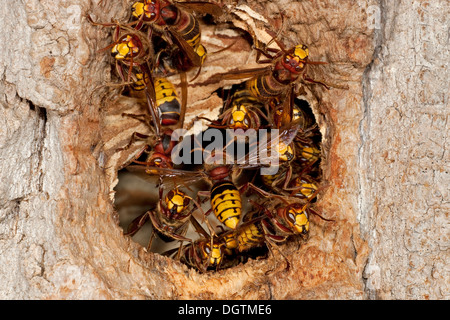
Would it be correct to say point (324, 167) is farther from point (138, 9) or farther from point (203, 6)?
point (138, 9)

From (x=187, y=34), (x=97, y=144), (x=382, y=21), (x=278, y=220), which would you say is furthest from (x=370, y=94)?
(x=97, y=144)

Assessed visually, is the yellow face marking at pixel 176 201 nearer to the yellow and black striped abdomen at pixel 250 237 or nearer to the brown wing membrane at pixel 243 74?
the yellow and black striped abdomen at pixel 250 237

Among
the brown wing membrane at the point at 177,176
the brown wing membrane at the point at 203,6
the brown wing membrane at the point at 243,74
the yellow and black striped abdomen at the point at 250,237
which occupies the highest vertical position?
the brown wing membrane at the point at 203,6

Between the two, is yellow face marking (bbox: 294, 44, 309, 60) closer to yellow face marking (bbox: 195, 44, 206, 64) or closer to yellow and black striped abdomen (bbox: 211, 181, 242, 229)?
yellow face marking (bbox: 195, 44, 206, 64)

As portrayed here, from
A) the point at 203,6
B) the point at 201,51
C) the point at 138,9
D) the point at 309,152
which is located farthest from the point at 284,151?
the point at 138,9

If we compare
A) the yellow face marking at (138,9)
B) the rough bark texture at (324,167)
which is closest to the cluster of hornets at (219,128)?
the yellow face marking at (138,9)
